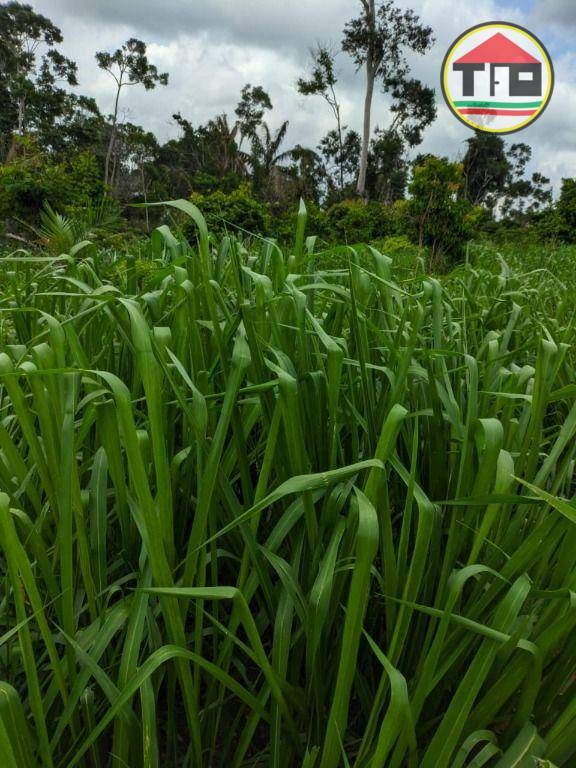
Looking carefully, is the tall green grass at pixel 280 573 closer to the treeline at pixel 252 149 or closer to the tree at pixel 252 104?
the treeline at pixel 252 149

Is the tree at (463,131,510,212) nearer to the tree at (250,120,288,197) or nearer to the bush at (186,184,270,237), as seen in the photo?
the tree at (250,120,288,197)

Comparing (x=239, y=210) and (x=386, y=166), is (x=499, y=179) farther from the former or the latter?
(x=239, y=210)

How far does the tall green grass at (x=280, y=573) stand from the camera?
56 centimetres

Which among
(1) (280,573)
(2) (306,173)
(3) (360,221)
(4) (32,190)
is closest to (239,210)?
(4) (32,190)

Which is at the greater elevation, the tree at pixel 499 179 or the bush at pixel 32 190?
the tree at pixel 499 179

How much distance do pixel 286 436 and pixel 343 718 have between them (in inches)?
13.1

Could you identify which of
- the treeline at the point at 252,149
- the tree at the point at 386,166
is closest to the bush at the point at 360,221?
the treeline at the point at 252,149

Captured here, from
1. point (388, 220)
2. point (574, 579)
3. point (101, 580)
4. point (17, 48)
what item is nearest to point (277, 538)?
point (101, 580)

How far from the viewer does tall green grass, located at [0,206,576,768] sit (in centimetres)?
56

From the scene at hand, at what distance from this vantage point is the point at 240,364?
684mm

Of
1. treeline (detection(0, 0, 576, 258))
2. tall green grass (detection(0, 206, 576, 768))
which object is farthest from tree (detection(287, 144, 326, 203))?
tall green grass (detection(0, 206, 576, 768))

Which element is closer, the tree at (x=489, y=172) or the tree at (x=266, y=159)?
the tree at (x=266, y=159)

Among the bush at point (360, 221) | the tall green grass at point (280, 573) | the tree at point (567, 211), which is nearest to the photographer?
the tall green grass at point (280, 573)

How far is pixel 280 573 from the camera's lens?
2.29ft
